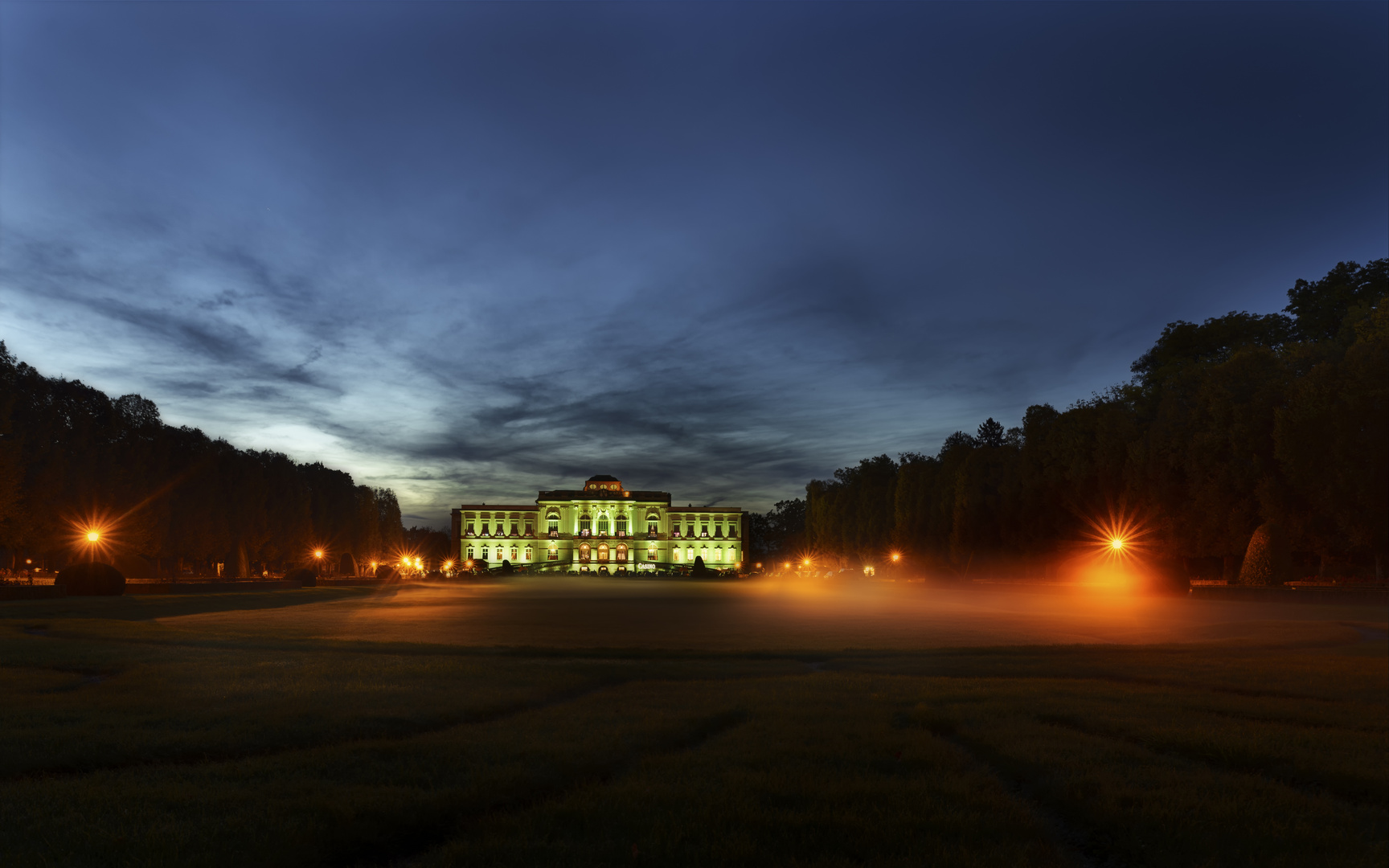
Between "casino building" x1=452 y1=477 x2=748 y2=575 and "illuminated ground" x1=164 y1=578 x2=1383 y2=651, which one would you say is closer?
"illuminated ground" x1=164 y1=578 x2=1383 y2=651

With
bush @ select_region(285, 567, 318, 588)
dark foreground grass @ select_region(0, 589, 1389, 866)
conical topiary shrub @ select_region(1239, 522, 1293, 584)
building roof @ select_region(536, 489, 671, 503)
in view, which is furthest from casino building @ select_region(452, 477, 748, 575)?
dark foreground grass @ select_region(0, 589, 1389, 866)

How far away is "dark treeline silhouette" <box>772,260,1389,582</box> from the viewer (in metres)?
38.2

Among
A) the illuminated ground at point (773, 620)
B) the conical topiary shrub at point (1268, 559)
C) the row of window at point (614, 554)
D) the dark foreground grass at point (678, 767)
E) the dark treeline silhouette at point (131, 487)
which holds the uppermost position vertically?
the dark treeline silhouette at point (131, 487)

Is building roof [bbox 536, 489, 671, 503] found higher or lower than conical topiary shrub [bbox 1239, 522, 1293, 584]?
higher

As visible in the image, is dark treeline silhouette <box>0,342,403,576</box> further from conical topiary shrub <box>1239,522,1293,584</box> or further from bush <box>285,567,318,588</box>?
conical topiary shrub <box>1239,522,1293,584</box>

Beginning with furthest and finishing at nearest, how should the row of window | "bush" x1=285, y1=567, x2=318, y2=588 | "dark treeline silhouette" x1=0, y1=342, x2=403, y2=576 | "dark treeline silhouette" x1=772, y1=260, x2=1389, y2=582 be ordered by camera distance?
the row of window, "bush" x1=285, y1=567, x2=318, y2=588, "dark treeline silhouette" x1=0, y1=342, x2=403, y2=576, "dark treeline silhouette" x1=772, y1=260, x2=1389, y2=582

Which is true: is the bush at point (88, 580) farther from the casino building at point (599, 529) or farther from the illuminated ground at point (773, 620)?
the casino building at point (599, 529)

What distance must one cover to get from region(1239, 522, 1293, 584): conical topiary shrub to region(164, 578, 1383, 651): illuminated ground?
305 cm

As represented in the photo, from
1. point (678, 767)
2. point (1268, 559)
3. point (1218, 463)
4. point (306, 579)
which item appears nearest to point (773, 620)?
point (678, 767)

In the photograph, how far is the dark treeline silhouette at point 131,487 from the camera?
47.0 meters

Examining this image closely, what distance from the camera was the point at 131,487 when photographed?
181ft

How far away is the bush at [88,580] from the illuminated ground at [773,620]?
10.8 metres

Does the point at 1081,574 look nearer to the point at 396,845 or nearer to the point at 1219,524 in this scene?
the point at 1219,524

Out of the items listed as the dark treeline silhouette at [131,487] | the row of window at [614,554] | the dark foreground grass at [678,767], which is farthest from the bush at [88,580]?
the row of window at [614,554]
